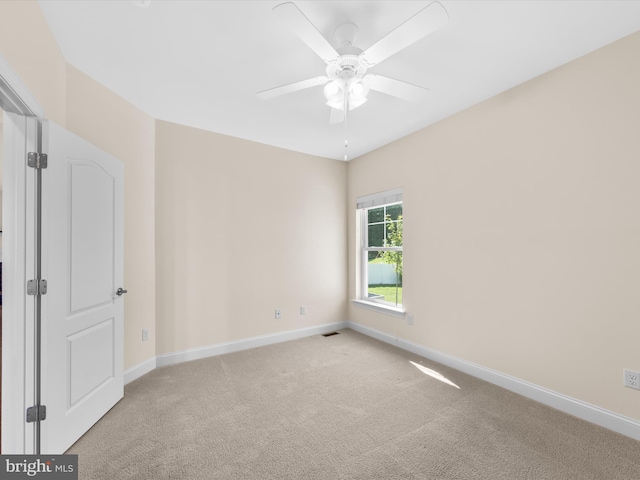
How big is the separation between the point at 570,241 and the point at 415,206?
1518 millimetres

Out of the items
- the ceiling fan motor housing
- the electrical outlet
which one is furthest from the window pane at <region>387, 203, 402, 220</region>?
the electrical outlet

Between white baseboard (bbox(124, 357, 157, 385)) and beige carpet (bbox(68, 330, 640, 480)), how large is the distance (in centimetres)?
7

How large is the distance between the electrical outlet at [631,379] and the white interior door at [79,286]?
3.68m

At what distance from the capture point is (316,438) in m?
1.90

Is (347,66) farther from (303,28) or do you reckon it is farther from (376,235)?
(376,235)

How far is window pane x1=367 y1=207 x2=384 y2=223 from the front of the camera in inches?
Answer: 162

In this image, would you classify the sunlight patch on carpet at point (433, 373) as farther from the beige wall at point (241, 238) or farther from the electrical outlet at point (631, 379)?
the beige wall at point (241, 238)

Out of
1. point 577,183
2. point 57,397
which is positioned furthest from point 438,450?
point 57,397

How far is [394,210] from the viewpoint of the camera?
3.87 meters

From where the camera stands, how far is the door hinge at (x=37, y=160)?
1678 mm

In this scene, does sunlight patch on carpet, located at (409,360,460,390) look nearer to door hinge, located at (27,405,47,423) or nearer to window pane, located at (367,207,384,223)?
window pane, located at (367,207,384,223)

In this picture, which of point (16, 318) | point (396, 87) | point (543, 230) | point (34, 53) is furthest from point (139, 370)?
point (543, 230)

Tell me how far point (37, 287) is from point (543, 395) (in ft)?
12.1

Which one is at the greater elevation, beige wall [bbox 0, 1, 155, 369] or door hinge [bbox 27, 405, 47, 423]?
beige wall [bbox 0, 1, 155, 369]
